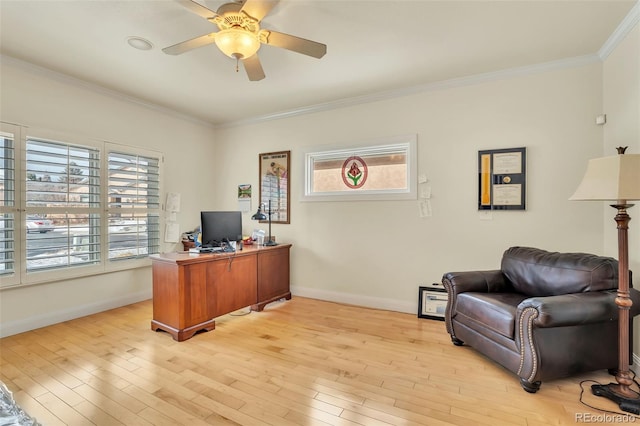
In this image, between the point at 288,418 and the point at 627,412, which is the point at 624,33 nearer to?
the point at 627,412

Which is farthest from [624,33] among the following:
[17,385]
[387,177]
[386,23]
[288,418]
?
[17,385]

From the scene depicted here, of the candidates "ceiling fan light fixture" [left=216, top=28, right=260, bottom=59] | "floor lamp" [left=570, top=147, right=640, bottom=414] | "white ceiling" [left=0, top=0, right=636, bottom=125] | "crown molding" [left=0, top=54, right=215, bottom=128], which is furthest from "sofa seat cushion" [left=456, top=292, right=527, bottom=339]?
"crown molding" [left=0, top=54, right=215, bottom=128]

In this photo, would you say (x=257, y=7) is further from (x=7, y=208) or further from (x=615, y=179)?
(x=7, y=208)

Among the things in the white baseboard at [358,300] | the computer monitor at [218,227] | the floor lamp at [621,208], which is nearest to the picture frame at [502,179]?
the floor lamp at [621,208]

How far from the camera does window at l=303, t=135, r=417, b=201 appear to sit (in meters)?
3.67

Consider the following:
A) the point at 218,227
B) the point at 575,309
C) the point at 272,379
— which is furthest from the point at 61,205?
the point at 575,309

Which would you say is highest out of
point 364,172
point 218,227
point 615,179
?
point 364,172

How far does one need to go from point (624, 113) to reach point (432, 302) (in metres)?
2.40

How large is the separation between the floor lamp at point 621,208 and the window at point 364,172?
1791 millimetres

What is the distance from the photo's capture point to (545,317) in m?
1.92

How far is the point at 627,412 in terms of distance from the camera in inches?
71.4

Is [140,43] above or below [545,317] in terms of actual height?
above

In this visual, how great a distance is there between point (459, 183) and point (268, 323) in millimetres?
2635

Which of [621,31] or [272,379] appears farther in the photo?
[621,31]
